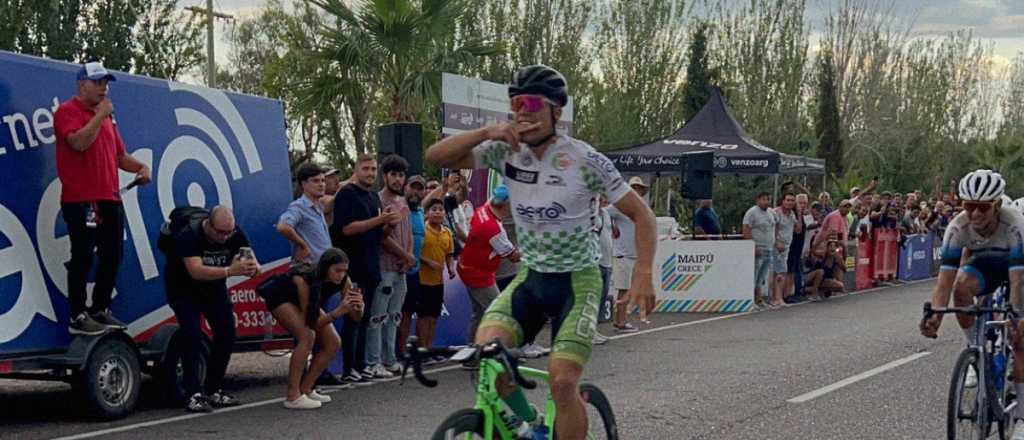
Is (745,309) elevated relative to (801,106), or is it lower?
lower

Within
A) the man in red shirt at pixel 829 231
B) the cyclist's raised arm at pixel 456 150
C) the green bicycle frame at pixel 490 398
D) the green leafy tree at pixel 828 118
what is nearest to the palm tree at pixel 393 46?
the man in red shirt at pixel 829 231

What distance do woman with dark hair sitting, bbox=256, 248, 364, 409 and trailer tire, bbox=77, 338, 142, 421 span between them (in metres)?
1.15

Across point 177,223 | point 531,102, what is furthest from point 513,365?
point 177,223

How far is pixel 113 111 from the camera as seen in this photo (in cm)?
980

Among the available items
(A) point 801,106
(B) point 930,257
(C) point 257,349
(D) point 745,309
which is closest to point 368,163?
(C) point 257,349

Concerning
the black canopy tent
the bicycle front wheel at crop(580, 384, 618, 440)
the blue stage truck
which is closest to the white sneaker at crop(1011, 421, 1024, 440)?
the bicycle front wheel at crop(580, 384, 618, 440)

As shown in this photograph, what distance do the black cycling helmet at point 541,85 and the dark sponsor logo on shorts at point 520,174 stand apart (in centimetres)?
33

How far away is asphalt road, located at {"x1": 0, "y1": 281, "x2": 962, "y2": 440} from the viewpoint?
29.2 feet

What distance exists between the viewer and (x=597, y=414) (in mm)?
5945

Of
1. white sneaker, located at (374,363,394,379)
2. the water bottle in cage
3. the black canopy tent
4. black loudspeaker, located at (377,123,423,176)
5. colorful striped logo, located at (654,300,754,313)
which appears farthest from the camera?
the black canopy tent

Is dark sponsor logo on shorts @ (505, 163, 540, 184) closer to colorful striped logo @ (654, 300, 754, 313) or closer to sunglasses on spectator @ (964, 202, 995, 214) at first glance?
sunglasses on spectator @ (964, 202, 995, 214)

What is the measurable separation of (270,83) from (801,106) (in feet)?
71.8

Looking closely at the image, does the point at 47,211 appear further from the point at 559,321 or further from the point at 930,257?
the point at 930,257

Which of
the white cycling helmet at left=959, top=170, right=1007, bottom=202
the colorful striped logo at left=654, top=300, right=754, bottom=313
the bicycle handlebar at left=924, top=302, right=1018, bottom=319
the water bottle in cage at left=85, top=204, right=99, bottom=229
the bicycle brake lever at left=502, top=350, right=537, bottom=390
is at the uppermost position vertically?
the white cycling helmet at left=959, top=170, right=1007, bottom=202
